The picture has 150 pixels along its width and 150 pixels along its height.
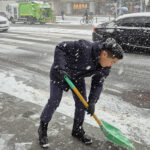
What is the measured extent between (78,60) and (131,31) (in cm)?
638

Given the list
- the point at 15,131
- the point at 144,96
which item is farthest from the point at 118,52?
the point at 144,96

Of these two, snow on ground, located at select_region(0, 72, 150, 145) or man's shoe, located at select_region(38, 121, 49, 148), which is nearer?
man's shoe, located at select_region(38, 121, 49, 148)

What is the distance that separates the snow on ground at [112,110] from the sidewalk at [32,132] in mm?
217

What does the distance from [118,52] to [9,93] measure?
9.55 ft

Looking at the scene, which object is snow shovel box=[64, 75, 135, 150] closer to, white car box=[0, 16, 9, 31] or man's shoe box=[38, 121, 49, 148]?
man's shoe box=[38, 121, 49, 148]

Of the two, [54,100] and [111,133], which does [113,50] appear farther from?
[111,133]

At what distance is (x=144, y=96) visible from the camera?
14.6ft

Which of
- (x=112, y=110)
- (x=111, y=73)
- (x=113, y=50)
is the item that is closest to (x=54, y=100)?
(x=113, y=50)

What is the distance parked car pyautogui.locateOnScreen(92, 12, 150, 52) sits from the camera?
8156 mm

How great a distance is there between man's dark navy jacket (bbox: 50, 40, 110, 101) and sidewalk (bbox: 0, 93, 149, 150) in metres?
0.78

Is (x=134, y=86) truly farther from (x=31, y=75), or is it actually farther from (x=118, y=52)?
(x=118, y=52)

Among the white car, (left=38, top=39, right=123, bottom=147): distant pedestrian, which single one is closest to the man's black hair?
(left=38, top=39, right=123, bottom=147): distant pedestrian

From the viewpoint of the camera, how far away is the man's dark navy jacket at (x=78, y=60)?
244 cm

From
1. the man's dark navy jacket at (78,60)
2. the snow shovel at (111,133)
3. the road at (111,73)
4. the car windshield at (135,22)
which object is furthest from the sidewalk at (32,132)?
the car windshield at (135,22)
